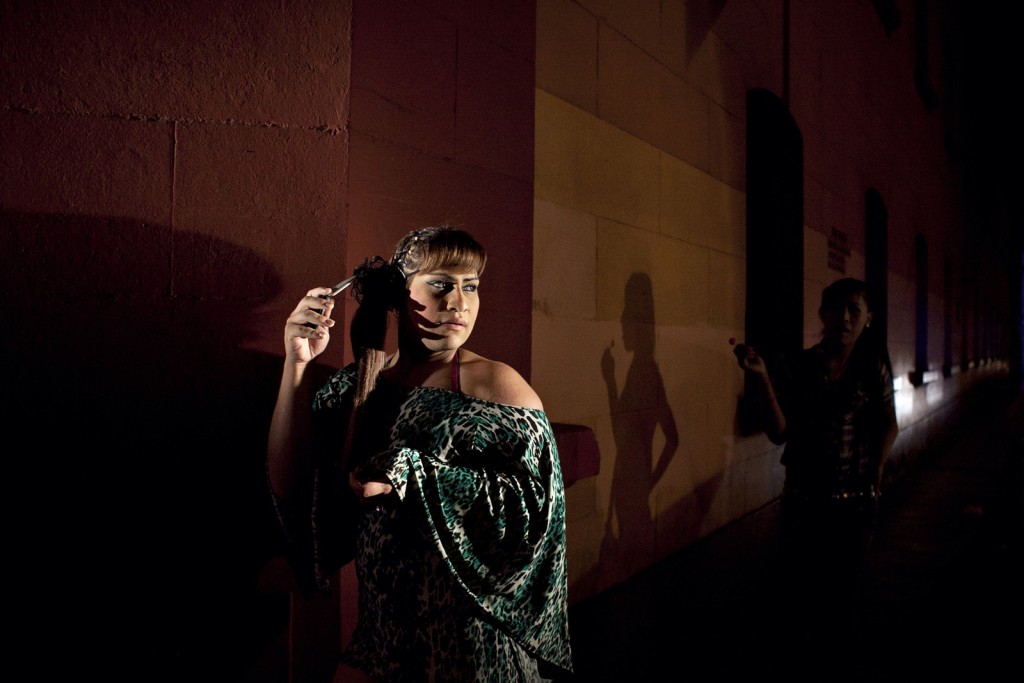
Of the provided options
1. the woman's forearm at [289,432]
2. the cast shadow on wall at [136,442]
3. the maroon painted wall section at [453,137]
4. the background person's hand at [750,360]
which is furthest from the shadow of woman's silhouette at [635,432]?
the woman's forearm at [289,432]

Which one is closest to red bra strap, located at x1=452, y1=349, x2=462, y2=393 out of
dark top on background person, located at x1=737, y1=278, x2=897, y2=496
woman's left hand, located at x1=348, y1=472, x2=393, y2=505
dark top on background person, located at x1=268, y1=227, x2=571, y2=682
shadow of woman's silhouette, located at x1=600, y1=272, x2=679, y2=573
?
dark top on background person, located at x1=268, y1=227, x2=571, y2=682

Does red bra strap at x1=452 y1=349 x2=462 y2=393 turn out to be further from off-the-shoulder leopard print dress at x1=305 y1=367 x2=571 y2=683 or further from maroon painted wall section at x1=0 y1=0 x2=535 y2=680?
maroon painted wall section at x1=0 y1=0 x2=535 y2=680

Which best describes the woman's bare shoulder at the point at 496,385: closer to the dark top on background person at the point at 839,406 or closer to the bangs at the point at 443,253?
the bangs at the point at 443,253

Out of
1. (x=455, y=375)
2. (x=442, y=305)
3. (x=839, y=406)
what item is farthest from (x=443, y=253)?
(x=839, y=406)

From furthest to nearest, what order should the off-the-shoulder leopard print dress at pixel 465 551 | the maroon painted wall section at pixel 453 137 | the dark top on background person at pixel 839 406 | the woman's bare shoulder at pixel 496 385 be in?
the dark top on background person at pixel 839 406 → the maroon painted wall section at pixel 453 137 → the woman's bare shoulder at pixel 496 385 → the off-the-shoulder leopard print dress at pixel 465 551

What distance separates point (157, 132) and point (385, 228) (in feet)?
2.53

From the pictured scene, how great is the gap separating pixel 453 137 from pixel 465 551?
5.78ft

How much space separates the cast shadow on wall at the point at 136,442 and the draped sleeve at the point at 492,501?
2.52 feet

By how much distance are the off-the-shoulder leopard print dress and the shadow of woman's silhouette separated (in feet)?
7.10

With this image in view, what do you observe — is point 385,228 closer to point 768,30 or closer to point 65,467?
point 65,467

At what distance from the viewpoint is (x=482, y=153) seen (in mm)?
2877

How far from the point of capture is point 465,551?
1.59 meters

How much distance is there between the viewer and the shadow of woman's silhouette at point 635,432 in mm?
3895

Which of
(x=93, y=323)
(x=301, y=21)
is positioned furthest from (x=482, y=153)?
(x=93, y=323)
